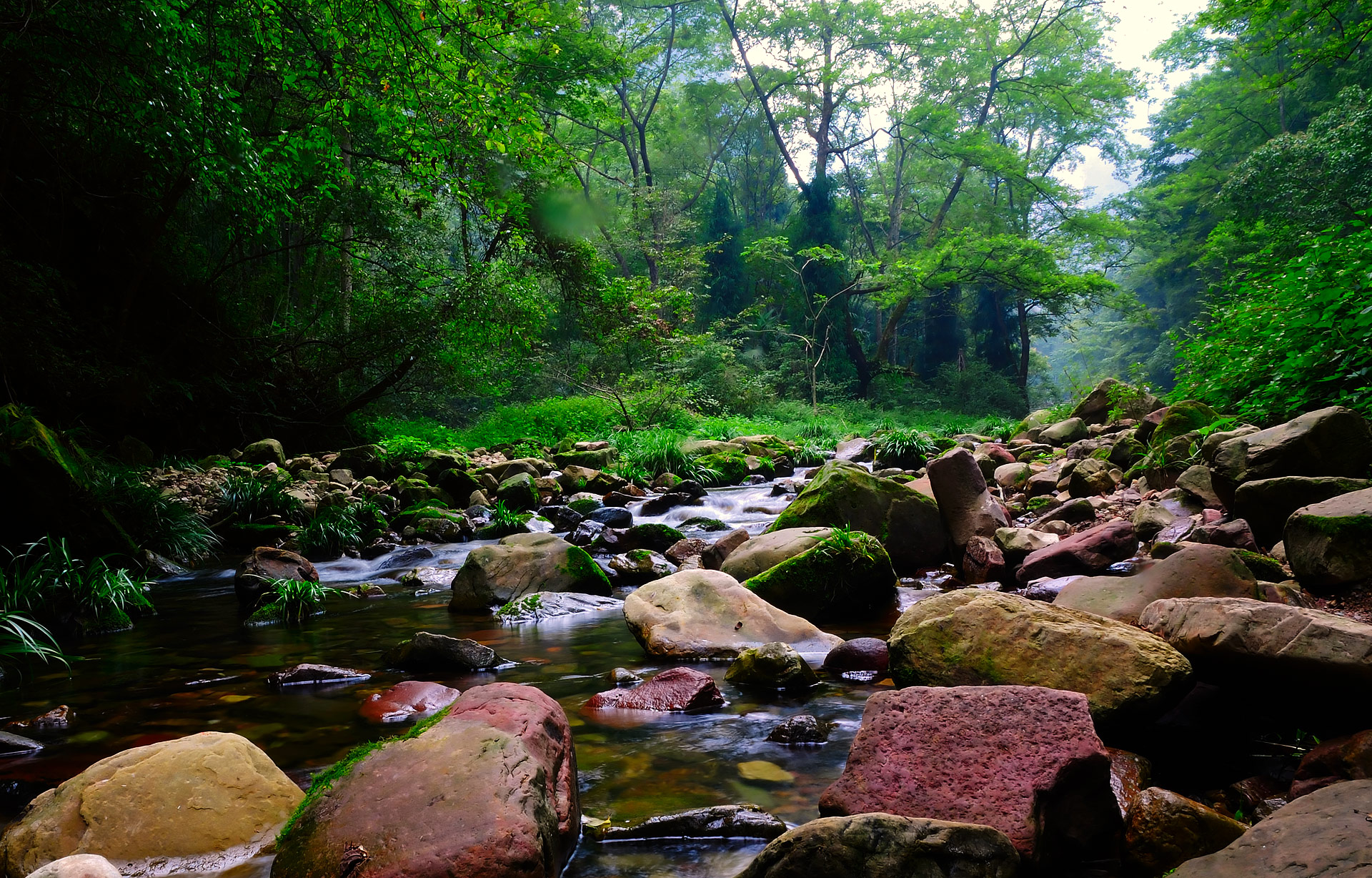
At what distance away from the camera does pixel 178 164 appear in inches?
329

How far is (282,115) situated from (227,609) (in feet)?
26.7

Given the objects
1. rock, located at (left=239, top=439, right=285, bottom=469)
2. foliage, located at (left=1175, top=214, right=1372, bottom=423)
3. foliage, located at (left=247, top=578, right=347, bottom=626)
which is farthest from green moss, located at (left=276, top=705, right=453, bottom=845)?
rock, located at (left=239, top=439, right=285, bottom=469)

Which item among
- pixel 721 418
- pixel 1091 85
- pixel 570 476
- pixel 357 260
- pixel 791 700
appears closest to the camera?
pixel 791 700

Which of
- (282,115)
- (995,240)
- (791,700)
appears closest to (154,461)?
(282,115)

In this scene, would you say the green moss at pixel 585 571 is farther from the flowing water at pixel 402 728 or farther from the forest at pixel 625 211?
the forest at pixel 625 211

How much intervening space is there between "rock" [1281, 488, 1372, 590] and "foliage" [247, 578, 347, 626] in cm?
641

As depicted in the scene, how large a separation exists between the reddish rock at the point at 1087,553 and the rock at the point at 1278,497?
0.67 m

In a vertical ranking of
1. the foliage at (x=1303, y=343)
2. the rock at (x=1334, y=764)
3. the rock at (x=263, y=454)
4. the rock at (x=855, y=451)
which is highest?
the foliage at (x=1303, y=343)

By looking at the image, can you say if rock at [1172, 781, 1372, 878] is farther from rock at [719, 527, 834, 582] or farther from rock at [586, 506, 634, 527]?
rock at [586, 506, 634, 527]

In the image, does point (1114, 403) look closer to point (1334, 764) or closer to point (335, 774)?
point (1334, 764)

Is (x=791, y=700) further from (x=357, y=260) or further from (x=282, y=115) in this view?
(x=357, y=260)

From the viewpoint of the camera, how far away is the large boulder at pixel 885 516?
6.30 meters

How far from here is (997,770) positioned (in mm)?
2064

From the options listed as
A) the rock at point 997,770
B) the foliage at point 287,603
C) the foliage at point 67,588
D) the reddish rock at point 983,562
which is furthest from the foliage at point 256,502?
the rock at point 997,770
